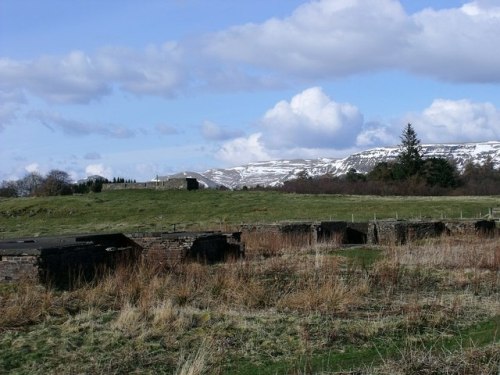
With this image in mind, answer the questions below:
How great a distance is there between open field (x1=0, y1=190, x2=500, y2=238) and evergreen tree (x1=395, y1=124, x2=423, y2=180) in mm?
24428

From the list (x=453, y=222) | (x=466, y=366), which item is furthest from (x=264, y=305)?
(x=453, y=222)

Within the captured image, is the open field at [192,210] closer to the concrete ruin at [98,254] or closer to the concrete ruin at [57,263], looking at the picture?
the concrete ruin at [98,254]

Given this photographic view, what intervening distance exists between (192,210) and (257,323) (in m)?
43.1

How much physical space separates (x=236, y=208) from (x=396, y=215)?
564 inches

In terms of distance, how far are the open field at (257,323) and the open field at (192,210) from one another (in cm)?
2527

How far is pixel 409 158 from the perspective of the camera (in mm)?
83750

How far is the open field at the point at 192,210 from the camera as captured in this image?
44250mm

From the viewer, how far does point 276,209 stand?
52.1 meters

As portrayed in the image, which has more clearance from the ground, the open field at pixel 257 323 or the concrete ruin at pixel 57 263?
the concrete ruin at pixel 57 263

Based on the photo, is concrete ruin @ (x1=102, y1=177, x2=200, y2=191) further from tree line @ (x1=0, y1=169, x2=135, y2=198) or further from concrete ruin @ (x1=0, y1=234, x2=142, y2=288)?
concrete ruin @ (x1=0, y1=234, x2=142, y2=288)

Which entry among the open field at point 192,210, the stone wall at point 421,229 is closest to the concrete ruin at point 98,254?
the stone wall at point 421,229

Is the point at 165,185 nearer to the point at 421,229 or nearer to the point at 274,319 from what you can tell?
the point at 421,229

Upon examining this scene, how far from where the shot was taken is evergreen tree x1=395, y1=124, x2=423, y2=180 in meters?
83.1

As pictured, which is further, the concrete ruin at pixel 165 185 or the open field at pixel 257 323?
the concrete ruin at pixel 165 185
